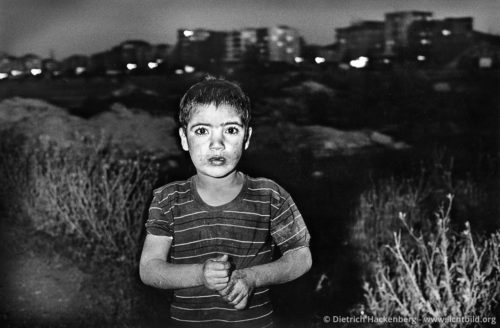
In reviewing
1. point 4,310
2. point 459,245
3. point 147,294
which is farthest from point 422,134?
point 4,310

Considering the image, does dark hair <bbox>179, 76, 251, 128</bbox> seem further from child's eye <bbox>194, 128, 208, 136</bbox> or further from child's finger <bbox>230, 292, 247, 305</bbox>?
child's finger <bbox>230, 292, 247, 305</bbox>

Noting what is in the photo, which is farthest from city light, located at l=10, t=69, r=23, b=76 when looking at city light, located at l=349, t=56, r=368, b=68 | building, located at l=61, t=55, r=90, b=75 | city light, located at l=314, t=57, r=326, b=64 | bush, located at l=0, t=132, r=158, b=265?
city light, located at l=349, t=56, r=368, b=68

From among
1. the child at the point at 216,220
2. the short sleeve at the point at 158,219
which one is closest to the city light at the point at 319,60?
the child at the point at 216,220

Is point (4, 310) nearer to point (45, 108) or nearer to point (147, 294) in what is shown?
point (147, 294)

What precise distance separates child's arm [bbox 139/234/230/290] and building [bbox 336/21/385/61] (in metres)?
1.89

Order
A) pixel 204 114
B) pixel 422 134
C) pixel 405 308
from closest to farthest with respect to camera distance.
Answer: pixel 204 114 → pixel 405 308 → pixel 422 134

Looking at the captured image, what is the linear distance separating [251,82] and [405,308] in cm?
150

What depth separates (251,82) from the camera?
3.54 meters

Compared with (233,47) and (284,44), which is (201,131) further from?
(284,44)

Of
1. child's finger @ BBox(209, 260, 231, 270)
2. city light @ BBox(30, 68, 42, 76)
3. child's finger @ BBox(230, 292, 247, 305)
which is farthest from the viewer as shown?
city light @ BBox(30, 68, 42, 76)

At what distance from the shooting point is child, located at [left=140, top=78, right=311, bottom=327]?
2.14 metres

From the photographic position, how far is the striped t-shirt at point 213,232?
2.16 metres

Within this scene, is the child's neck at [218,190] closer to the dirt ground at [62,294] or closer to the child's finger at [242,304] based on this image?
the child's finger at [242,304]

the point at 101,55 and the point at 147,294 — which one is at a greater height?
the point at 101,55
